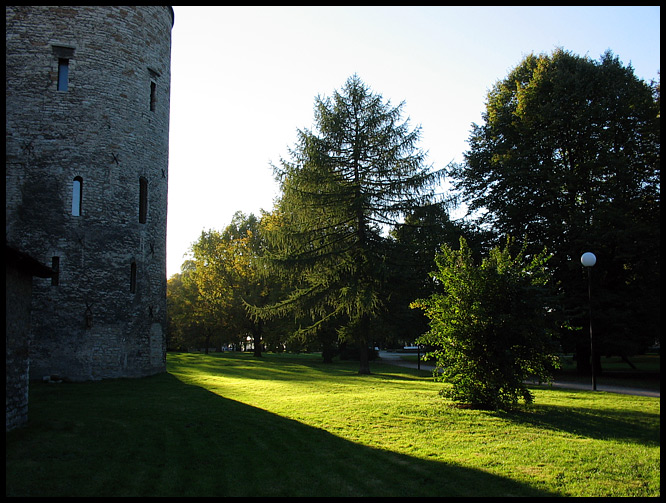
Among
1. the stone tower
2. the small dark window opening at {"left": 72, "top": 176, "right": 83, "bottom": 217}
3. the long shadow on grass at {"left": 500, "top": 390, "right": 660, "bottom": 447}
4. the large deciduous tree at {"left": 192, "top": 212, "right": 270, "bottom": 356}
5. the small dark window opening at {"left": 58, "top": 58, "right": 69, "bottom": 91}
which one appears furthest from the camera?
the large deciduous tree at {"left": 192, "top": 212, "right": 270, "bottom": 356}

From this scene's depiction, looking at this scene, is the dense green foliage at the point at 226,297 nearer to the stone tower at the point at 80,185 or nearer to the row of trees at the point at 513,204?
the row of trees at the point at 513,204

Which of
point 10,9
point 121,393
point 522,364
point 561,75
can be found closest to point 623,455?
point 522,364

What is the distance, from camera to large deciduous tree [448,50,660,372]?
68.5 ft

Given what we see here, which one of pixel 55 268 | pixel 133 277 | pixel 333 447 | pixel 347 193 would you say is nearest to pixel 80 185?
pixel 55 268

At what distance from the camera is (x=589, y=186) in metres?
22.6

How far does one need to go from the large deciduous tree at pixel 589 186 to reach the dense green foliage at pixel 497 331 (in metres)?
9.81

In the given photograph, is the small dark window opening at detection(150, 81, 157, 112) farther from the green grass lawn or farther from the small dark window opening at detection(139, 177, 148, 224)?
the green grass lawn

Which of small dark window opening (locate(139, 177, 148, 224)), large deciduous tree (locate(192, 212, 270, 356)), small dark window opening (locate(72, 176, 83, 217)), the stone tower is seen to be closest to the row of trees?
small dark window opening (locate(139, 177, 148, 224))

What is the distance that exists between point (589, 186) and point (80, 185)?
21.8 metres

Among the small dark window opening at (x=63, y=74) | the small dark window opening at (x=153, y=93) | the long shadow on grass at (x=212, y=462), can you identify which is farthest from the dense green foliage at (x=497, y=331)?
the small dark window opening at (x=63, y=74)

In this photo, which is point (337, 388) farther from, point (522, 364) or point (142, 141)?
point (142, 141)

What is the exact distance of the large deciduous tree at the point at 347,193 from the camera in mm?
22734

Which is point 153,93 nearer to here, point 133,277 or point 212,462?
A: point 133,277

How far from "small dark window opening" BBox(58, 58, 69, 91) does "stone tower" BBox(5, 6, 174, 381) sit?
55mm
